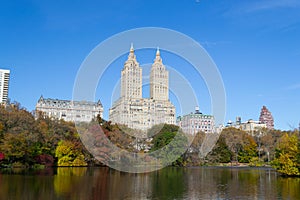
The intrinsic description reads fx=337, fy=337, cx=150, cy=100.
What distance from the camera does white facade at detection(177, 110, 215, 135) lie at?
53650 millimetres

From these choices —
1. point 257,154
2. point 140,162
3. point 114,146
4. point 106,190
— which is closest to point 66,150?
point 114,146

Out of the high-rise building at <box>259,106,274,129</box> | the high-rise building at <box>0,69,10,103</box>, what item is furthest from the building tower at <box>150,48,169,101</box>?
the high-rise building at <box>259,106,274,129</box>

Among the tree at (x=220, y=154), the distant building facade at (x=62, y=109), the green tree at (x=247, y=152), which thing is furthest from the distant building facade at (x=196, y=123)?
the distant building facade at (x=62, y=109)

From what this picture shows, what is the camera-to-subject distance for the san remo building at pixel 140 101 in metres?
35.9

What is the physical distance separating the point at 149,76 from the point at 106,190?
→ 69.5 feet

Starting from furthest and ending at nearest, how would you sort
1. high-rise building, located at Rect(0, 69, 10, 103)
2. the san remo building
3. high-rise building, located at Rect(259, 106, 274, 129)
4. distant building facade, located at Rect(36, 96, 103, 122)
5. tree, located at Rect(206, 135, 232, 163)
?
1. high-rise building, located at Rect(259, 106, 274, 129)
2. high-rise building, located at Rect(0, 69, 10, 103)
3. distant building facade, located at Rect(36, 96, 103, 122)
4. tree, located at Rect(206, 135, 232, 163)
5. the san remo building

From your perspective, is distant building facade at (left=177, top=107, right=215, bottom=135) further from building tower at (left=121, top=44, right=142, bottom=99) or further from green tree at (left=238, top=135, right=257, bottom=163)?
building tower at (left=121, top=44, right=142, bottom=99)

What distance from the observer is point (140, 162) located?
126ft

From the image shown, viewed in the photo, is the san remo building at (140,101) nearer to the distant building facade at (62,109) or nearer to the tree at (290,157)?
the tree at (290,157)

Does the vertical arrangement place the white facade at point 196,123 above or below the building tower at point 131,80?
below

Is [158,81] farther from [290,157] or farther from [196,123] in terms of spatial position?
[196,123]

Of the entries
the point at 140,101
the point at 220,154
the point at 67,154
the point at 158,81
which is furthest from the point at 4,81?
the point at 158,81

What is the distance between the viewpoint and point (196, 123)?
59.2 metres

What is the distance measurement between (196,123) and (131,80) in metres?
24.7
